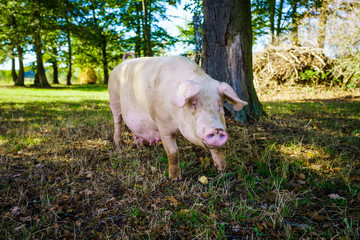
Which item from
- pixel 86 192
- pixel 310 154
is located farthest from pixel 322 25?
pixel 86 192

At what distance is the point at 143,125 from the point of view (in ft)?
9.96

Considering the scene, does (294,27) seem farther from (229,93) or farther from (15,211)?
(15,211)

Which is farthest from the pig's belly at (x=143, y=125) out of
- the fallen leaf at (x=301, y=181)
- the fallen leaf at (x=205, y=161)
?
the fallen leaf at (x=301, y=181)

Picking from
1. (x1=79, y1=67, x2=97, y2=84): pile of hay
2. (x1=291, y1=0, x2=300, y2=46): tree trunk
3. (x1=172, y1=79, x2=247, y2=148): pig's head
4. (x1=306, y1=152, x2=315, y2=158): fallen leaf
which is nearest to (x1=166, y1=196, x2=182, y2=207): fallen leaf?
(x1=172, y1=79, x2=247, y2=148): pig's head

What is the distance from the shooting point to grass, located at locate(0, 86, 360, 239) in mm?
1782

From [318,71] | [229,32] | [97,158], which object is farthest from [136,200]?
[318,71]

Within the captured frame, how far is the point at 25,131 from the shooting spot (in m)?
4.38

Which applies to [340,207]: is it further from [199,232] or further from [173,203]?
[173,203]

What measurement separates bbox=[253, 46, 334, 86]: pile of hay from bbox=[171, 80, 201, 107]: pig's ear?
9.06 meters

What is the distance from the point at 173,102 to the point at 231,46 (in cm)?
253

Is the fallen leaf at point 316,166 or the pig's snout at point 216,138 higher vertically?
the pig's snout at point 216,138

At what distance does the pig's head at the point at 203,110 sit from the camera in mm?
1956

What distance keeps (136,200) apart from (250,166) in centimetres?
133

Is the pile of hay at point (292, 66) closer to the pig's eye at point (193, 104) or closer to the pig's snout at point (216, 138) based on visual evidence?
the pig's eye at point (193, 104)
